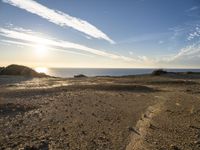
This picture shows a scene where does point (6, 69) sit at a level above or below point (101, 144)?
above

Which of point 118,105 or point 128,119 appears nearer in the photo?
point 128,119

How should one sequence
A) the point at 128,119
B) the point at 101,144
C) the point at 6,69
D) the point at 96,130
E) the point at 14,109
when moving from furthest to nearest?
1. the point at 6,69
2. the point at 14,109
3. the point at 128,119
4. the point at 96,130
5. the point at 101,144

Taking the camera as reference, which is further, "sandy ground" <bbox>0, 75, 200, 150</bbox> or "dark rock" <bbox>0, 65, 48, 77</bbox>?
"dark rock" <bbox>0, 65, 48, 77</bbox>

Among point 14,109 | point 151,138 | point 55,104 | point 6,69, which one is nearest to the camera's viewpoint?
point 151,138

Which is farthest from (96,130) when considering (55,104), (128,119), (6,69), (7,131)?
(6,69)

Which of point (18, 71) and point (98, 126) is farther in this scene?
point (18, 71)

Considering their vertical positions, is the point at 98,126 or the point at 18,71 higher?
the point at 18,71

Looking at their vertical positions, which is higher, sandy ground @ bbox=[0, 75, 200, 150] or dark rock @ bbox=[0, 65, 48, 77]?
dark rock @ bbox=[0, 65, 48, 77]

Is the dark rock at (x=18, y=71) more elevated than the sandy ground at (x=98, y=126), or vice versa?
the dark rock at (x=18, y=71)

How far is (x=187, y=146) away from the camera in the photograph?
8219 millimetres

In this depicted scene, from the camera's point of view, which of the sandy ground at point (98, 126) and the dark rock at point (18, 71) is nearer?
the sandy ground at point (98, 126)

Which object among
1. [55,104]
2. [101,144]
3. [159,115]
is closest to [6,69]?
[55,104]

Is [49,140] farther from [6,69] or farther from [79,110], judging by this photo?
[6,69]

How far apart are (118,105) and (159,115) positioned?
283cm
